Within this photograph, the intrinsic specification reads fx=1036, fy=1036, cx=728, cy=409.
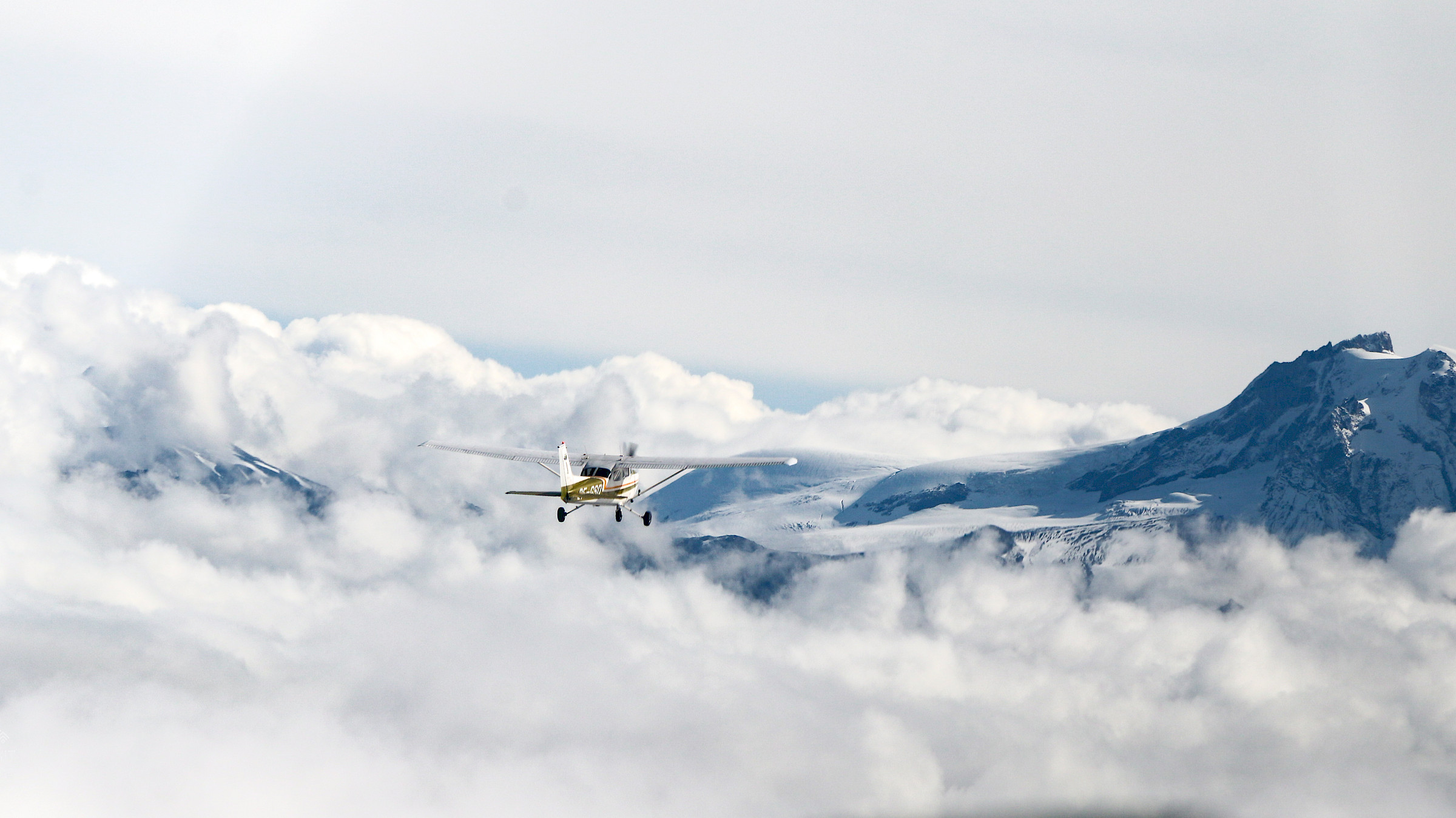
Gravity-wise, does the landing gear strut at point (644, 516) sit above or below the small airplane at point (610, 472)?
below

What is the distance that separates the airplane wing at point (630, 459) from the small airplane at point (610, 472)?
0.21 ft

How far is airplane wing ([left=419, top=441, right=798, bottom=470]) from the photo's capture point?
102m

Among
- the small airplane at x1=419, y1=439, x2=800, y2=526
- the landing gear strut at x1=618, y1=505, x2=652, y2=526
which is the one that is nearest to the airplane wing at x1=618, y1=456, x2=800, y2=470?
the small airplane at x1=419, y1=439, x2=800, y2=526

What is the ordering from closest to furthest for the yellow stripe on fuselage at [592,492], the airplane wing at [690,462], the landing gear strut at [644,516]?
the landing gear strut at [644,516] → the yellow stripe on fuselage at [592,492] → the airplane wing at [690,462]

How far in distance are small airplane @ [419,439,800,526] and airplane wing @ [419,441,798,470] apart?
0.06 metres

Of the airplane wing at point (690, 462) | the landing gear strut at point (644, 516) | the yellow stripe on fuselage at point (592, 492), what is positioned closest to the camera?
the landing gear strut at point (644, 516)

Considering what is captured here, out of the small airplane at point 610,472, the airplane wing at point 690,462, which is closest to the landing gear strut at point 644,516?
the small airplane at point 610,472

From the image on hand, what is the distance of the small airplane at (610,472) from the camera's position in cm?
9875

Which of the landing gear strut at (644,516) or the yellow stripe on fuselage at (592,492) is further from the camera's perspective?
the yellow stripe on fuselage at (592,492)

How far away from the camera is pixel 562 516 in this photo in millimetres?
94312

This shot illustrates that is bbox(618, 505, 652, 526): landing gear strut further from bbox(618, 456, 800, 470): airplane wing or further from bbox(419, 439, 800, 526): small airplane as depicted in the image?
bbox(618, 456, 800, 470): airplane wing

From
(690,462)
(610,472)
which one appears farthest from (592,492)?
(690,462)

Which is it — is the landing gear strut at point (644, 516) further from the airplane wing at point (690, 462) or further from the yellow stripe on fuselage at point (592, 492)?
the airplane wing at point (690, 462)

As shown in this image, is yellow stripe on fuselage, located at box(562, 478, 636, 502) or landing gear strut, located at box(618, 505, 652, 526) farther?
yellow stripe on fuselage, located at box(562, 478, 636, 502)
